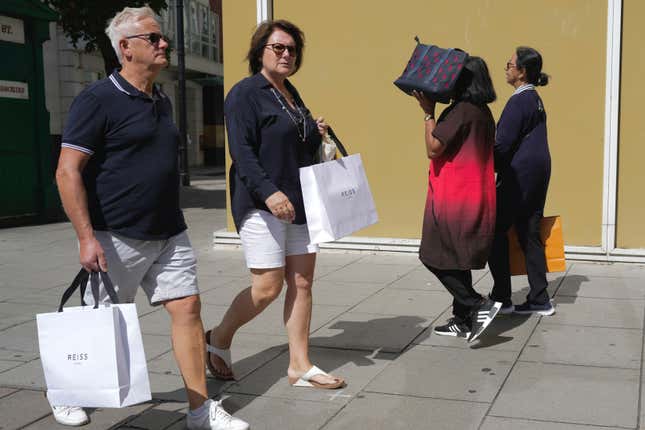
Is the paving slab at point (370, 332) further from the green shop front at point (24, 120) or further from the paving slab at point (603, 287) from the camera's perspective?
the green shop front at point (24, 120)

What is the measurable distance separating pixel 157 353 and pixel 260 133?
1670mm

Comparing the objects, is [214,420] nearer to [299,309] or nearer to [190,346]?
[190,346]

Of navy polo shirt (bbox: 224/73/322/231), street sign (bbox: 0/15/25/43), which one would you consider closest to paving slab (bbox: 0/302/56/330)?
navy polo shirt (bbox: 224/73/322/231)

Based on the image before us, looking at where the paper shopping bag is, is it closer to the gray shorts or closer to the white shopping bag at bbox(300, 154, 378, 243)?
the white shopping bag at bbox(300, 154, 378, 243)

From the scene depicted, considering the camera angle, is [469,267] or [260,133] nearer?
[260,133]

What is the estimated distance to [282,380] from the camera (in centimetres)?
435

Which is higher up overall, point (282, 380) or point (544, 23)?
point (544, 23)

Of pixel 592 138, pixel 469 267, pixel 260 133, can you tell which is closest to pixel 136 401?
pixel 260 133

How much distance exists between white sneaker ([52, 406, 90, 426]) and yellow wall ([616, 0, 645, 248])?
219 inches

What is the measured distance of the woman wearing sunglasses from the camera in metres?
3.91

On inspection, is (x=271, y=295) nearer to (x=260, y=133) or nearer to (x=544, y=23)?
A: (x=260, y=133)

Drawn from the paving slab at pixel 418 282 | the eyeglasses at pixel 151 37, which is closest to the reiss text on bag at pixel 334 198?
the eyeglasses at pixel 151 37

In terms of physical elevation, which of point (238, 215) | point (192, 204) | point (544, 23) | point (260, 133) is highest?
point (544, 23)

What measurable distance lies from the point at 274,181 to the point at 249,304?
2.22 ft
